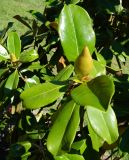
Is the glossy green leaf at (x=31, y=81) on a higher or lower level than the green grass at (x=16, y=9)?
higher

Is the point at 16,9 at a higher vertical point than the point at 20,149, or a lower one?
lower

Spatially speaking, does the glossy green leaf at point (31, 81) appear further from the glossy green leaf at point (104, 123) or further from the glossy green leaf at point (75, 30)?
the glossy green leaf at point (104, 123)

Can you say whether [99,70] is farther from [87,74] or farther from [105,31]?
[105,31]

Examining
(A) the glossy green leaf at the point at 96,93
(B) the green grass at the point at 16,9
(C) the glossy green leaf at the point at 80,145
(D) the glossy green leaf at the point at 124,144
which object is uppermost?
Result: (A) the glossy green leaf at the point at 96,93

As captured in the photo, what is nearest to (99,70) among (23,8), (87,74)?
(87,74)

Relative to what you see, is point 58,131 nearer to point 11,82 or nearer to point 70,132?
point 70,132

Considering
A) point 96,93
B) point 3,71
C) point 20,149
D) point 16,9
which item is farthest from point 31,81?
point 16,9

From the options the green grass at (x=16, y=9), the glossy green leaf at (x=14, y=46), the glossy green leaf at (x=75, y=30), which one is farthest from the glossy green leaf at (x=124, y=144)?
the green grass at (x=16, y=9)
